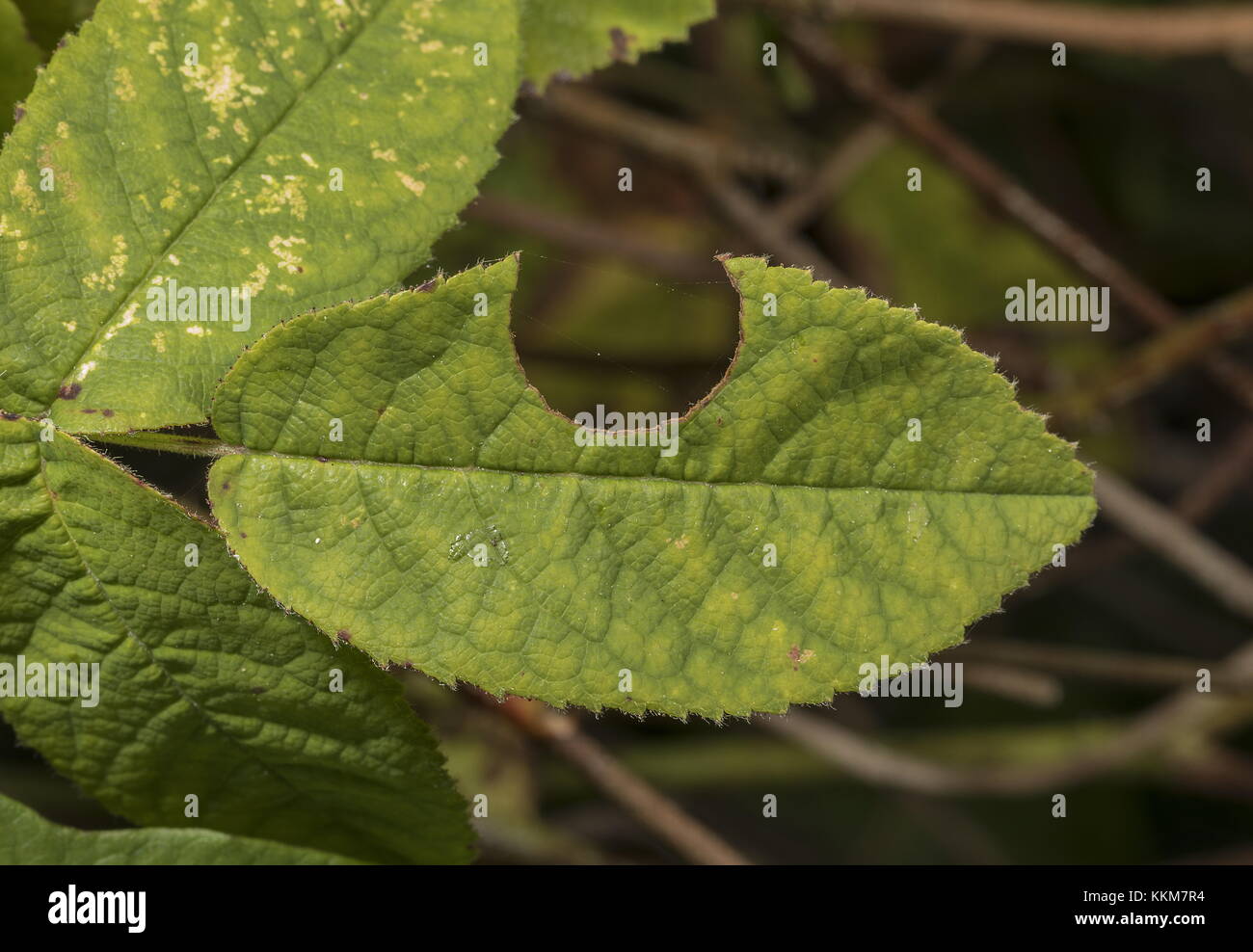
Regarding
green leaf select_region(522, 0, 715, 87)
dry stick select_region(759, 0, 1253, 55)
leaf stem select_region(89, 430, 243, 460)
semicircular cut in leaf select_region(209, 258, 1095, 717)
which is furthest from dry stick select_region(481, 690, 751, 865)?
dry stick select_region(759, 0, 1253, 55)

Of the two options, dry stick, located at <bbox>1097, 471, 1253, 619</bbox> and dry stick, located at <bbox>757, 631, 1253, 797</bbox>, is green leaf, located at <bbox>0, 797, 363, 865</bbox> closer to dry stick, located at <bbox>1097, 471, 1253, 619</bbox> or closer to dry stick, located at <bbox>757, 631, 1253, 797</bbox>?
dry stick, located at <bbox>757, 631, 1253, 797</bbox>

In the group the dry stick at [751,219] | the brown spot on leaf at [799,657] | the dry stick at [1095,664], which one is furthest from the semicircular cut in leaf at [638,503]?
the dry stick at [751,219]

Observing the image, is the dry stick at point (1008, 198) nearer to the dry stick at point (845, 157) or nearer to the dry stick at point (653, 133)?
the dry stick at point (845, 157)

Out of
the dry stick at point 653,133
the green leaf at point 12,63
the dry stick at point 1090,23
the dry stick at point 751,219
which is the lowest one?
the green leaf at point 12,63

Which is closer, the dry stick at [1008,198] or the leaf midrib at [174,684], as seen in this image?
the leaf midrib at [174,684]

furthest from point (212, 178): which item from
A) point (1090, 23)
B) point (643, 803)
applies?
point (1090, 23)

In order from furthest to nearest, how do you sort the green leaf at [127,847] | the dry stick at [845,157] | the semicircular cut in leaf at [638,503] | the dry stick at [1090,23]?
the dry stick at [845,157]
the dry stick at [1090,23]
the green leaf at [127,847]
the semicircular cut in leaf at [638,503]

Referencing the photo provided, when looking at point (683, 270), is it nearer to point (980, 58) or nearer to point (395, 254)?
point (980, 58)
